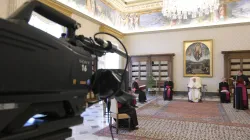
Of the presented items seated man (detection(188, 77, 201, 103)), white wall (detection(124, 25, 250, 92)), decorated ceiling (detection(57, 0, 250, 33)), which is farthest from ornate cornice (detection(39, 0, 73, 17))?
seated man (detection(188, 77, 201, 103))

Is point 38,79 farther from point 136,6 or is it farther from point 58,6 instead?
point 136,6

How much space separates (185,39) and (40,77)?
13.1 m

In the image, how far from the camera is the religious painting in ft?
40.3

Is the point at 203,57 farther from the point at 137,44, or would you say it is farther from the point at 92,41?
the point at 92,41

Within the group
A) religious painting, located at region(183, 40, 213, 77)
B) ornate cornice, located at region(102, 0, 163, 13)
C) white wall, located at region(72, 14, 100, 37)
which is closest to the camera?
white wall, located at region(72, 14, 100, 37)

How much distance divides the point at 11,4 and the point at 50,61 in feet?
22.4

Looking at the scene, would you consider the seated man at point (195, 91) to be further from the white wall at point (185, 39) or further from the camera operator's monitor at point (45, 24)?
the camera operator's monitor at point (45, 24)

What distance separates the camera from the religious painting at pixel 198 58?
12.3 metres

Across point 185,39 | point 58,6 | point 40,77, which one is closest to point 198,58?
point 185,39

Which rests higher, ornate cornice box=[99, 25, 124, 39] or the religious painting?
ornate cornice box=[99, 25, 124, 39]

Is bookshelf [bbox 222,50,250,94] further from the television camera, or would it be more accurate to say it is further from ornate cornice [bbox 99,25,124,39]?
the television camera

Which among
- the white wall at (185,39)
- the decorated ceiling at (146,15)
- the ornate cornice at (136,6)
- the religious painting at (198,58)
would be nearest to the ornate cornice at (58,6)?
the decorated ceiling at (146,15)

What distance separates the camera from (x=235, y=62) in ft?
38.2

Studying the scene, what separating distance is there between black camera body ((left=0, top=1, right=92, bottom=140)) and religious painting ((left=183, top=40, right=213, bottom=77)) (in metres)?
12.6
